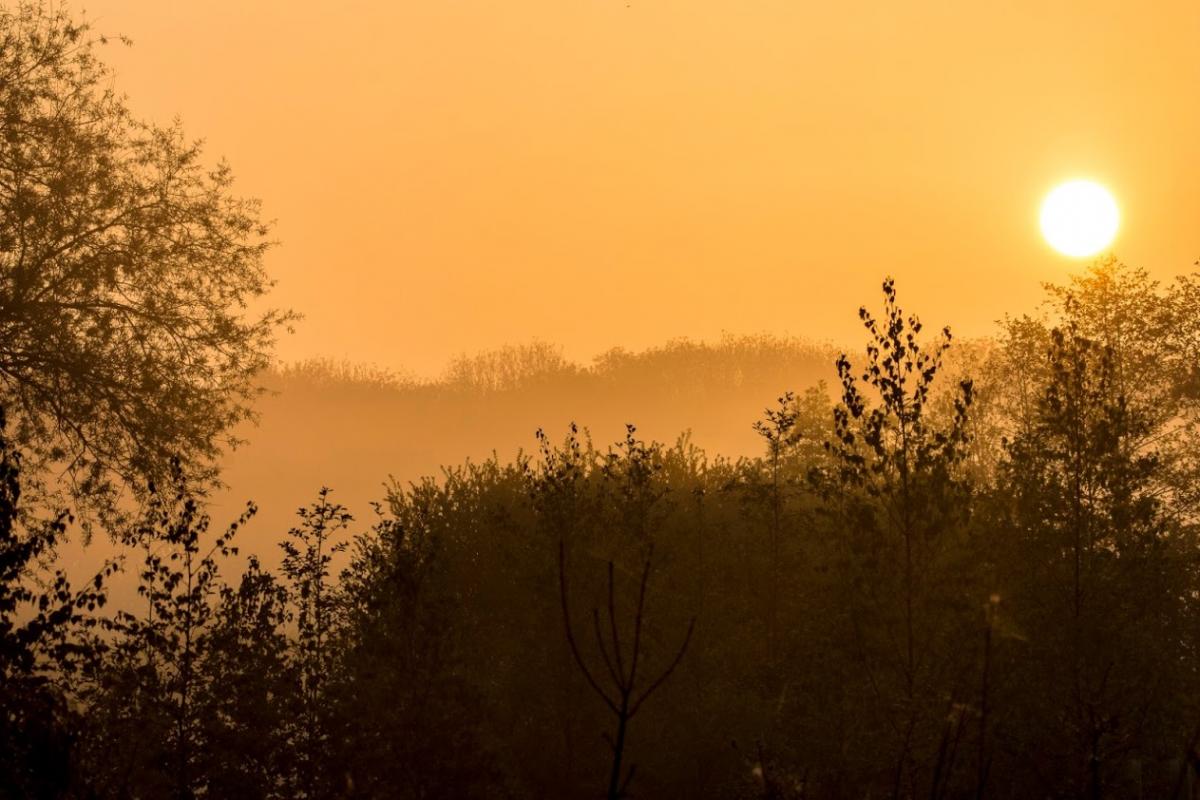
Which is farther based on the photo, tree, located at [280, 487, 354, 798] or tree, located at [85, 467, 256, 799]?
tree, located at [280, 487, 354, 798]

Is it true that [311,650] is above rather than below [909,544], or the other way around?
below

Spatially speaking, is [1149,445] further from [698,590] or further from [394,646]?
[394,646]

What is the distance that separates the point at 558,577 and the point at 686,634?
24908mm

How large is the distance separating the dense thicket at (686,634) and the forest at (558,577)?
4.1 inches

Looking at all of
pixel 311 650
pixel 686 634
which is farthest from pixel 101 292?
pixel 686 634

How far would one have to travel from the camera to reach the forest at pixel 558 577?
A: 20.7 m

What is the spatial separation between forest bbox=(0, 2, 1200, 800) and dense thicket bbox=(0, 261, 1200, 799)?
0.10m

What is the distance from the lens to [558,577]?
35.6 metres

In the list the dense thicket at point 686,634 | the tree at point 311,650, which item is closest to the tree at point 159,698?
the dense thicket at point 686,634

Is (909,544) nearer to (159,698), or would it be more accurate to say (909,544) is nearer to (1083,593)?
(1083,593)

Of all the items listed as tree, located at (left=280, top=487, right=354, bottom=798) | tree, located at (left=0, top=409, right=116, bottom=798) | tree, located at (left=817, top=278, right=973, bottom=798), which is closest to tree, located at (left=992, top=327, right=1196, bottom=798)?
tree, located at (left=817, top=278, right=973, bottom=798)

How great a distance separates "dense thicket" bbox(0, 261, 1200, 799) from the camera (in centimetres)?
1969

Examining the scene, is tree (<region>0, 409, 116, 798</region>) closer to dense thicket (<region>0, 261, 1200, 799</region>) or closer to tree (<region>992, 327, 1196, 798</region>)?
dense thicket (<region>0, 261, 1200, 799</region>)

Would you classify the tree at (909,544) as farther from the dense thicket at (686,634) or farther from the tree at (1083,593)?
the tree at (1083,593)
